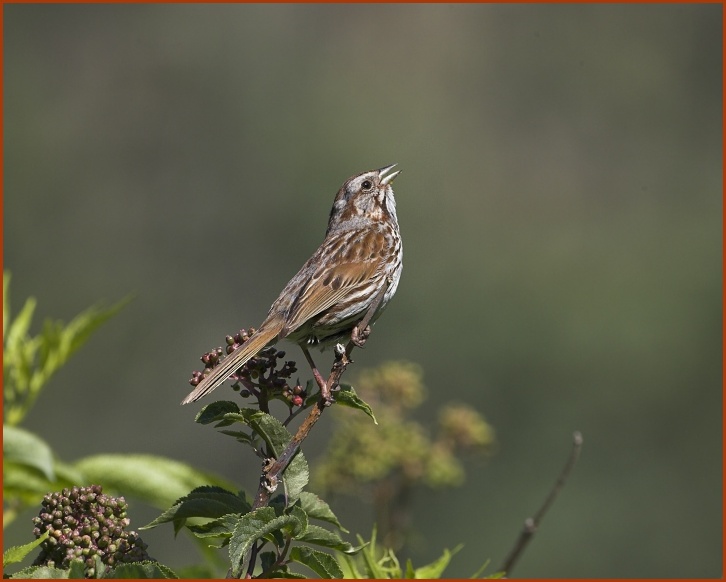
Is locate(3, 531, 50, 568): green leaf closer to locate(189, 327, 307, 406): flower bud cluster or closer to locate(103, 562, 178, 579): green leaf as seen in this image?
locate(103, 562, 178, 579): green leaf

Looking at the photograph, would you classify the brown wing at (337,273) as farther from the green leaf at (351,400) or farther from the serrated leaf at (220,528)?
the serrated leaf at (220,528)

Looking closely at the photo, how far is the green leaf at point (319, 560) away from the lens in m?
2.08

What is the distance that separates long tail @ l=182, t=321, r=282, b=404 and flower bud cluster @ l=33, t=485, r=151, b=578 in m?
0.36

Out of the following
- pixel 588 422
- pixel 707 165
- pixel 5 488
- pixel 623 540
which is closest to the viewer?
pixel 5 488

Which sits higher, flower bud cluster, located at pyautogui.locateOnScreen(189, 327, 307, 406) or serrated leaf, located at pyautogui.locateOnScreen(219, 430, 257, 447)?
flower bud cluster, located at pyautogui.locateOnScreen(189, 327, 307, 406)

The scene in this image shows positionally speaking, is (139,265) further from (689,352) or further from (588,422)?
(689,352)

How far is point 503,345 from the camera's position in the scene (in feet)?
74.0

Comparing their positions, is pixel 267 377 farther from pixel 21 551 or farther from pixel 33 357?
pixel 33 357

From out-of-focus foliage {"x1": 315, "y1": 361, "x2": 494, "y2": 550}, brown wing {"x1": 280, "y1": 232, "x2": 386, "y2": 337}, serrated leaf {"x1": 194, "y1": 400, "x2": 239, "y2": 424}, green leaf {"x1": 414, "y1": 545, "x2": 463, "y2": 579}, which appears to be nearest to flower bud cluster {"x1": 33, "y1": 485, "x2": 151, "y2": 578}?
serrated leaf {"x1": 194, "y1": 400, "x2": 239, "y2": 424}

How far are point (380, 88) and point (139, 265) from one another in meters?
16.9

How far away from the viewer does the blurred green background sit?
18.6 meters

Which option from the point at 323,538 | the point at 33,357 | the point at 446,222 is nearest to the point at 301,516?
the point at 323,538

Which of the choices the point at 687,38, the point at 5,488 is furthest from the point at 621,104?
the point at 5,488

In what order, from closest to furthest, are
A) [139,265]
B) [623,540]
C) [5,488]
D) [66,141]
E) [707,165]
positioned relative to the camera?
[5,488] → [623,540] → [139,265] → [66,141] → [707,165]
